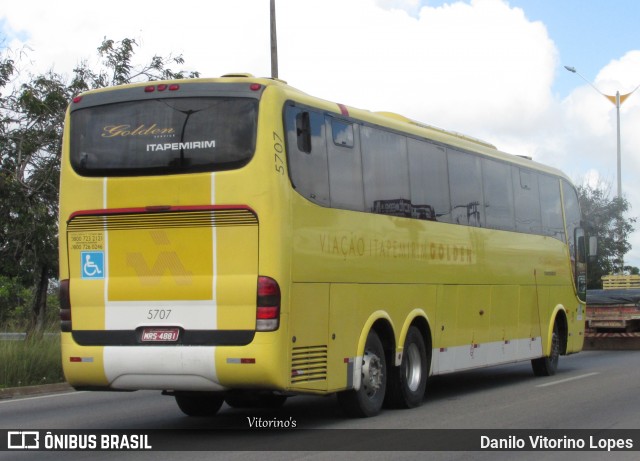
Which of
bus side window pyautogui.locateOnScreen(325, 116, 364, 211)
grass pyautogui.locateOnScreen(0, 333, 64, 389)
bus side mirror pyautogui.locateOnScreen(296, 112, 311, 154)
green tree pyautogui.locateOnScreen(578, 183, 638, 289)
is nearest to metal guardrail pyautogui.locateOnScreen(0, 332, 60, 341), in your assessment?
grass pyautogui.locateOnScreen(0, 333, 64, 389)

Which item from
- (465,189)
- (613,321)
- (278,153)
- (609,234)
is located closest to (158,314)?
(278,153)

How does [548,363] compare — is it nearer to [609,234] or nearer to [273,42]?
[273,42]

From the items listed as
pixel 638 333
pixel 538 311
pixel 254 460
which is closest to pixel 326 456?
pixel 254 460

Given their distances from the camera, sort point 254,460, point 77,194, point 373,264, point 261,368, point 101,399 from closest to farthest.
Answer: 1. point 254,460
2. point 261,368
3. point 77,194
4. point 373,264
5. point 101,399

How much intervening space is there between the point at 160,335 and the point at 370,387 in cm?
300

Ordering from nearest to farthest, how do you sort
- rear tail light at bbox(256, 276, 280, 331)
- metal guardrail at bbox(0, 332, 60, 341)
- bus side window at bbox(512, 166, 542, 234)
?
rear tail light at bbox(256, 276, 280, 331) < bus side window at bbox(512, 166, 542, 234) < metal guardrail at bbox(0, 332, 60, 341)

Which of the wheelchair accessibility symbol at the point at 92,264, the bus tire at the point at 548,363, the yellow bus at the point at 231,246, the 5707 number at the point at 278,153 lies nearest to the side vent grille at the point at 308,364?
the yellow bus at the point at 231,246

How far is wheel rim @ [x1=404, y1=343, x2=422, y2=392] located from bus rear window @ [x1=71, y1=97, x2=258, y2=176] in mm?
4332

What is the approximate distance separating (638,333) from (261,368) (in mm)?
17821

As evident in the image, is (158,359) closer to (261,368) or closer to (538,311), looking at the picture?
(261,368)

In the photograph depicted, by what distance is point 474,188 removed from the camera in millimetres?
16406

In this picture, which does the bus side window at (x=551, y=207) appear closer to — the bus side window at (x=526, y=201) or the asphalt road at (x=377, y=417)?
the bus side window at (x=526, y=201)

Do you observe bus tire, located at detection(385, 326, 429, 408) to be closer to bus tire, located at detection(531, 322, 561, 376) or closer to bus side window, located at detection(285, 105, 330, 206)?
bus side window, located at detection(285, 105, 330, 206)

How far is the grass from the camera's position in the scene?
56.9ft
